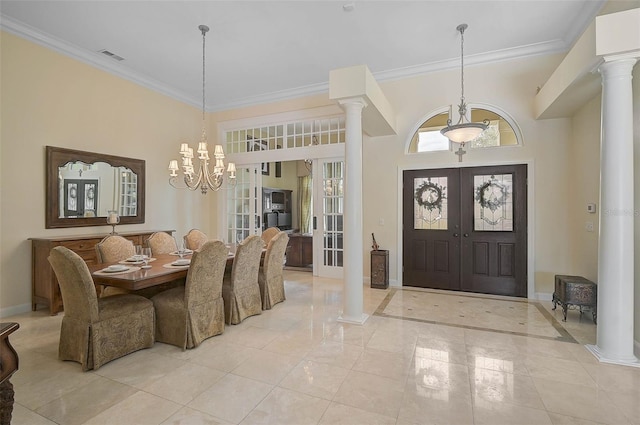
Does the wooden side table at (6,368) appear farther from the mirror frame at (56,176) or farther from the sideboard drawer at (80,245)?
the mirror frame at (56,176)

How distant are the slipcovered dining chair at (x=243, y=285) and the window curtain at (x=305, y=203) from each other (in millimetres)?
5784

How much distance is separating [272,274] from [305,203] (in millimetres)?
5599

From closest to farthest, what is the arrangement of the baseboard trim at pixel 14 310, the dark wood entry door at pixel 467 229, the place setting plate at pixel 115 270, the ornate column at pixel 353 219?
the place setting plate at pixel 115 270 → the ornate column at pixel 353 219 → the baseboard trim at pixel 14 310 → the dark wood entry door at pixel 467 229

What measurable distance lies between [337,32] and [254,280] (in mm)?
3465

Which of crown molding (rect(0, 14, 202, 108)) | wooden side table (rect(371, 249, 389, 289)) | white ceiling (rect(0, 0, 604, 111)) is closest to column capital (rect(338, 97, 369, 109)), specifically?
white ceiling (rect(0, 0, 604, 111))

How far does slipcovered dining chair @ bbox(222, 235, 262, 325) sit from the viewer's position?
3514 mm

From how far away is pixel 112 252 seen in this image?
12.0 ft

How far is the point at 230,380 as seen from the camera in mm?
2400

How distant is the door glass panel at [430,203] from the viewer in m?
5.03

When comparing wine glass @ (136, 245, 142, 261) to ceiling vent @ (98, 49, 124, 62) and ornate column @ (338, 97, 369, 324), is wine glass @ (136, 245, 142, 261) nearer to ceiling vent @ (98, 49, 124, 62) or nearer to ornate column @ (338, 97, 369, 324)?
ornate column @ (338, 97, 369, 324)

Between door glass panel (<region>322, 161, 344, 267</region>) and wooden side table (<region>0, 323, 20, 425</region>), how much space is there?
15.6 ft

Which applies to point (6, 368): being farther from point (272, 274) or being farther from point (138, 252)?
point (272, 274)

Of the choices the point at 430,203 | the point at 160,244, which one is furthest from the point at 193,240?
the point at 430,203

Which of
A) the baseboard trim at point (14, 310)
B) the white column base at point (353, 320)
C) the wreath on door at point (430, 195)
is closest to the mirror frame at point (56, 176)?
the baseboard trim at point (14, 310)
